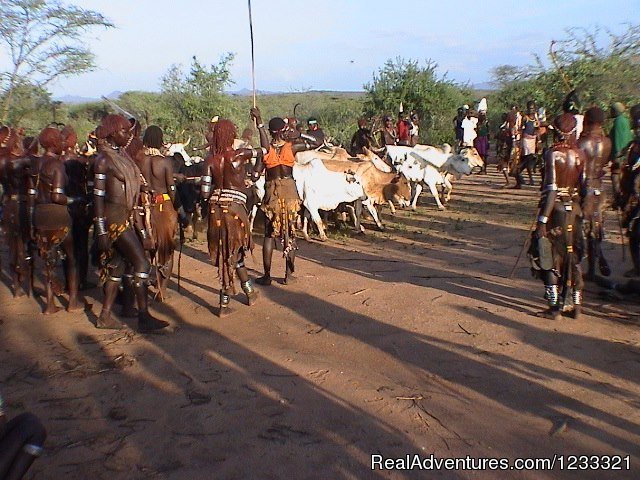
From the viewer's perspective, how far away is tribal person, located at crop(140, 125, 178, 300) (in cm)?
698

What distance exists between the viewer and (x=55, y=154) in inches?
269

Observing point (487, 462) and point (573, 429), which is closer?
point (487, 462)

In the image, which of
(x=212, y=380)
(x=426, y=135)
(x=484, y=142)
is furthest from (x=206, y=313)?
(x=426, y=135)

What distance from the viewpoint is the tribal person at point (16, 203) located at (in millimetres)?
7270

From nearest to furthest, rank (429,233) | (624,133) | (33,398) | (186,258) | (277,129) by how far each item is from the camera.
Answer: (33,398) → (277,129) → (624,133) → (186,258) → (429,233)

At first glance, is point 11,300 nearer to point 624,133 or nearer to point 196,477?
point 196,477

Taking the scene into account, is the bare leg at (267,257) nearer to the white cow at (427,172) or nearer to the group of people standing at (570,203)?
the group of people standing at (570,203)

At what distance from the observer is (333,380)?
501 centimetres

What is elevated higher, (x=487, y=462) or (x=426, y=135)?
(x=426, y=135)

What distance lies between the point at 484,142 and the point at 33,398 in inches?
678

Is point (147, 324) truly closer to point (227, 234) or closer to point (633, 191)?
point (227, 234)

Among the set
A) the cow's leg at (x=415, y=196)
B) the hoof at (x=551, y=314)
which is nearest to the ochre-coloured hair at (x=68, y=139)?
the hoof at (x=551, y=314)

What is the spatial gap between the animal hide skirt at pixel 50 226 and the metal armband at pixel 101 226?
108 cm

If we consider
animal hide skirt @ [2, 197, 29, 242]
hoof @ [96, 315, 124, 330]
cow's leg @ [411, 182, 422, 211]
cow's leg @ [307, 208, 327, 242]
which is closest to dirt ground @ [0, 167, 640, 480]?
hoof @ [96, 315, 124, 330]
